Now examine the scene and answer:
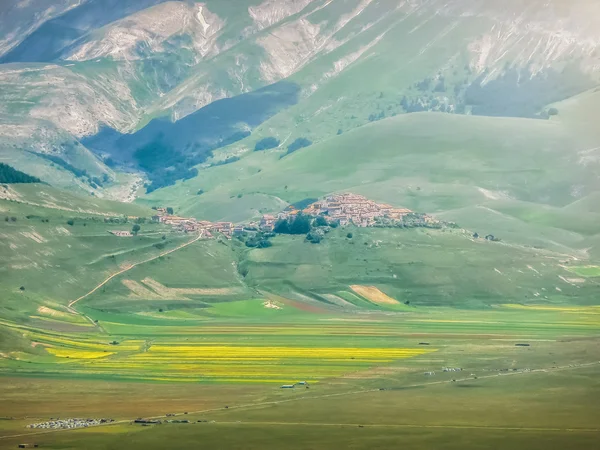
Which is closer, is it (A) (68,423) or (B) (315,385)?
(A) (68,423)

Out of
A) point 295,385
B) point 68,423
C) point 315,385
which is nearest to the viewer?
point 68,423

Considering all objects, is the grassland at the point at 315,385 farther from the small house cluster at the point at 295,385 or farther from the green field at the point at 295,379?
the small house cluster at the point at 295,385

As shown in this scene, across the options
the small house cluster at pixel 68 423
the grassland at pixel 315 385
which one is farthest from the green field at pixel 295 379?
the small house cluster at pixel 68 423

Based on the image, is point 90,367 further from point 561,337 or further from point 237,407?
point 561,337

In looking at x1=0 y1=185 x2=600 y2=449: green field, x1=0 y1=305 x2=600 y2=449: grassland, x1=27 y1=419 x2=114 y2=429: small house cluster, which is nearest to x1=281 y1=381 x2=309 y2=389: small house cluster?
x1=0 y1=305 x2=600 y2=449: grassland

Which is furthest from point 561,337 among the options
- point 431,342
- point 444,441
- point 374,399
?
point 444,441

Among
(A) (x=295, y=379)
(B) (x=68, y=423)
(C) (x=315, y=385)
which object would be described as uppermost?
(A) (x=295, y=379)

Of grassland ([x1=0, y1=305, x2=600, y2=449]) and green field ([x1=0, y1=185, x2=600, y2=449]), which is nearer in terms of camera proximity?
grassland ([x1=0, y1=305, x2=600, y2=449])

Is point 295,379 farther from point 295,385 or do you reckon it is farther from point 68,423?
point 68,423

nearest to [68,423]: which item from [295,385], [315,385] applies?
[295,385]

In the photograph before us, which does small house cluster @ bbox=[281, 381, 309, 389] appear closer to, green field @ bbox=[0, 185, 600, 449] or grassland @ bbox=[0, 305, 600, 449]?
grassland @ bbox=[0, 305, 600, 449]

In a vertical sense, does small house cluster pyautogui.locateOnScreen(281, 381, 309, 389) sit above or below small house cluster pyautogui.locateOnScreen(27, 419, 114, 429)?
above
